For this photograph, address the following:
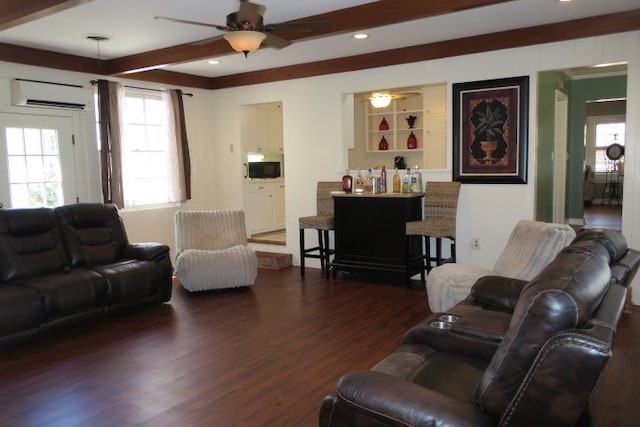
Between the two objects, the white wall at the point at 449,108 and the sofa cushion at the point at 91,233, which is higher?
the white wall at the point at 449,108

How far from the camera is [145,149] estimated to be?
668 cm

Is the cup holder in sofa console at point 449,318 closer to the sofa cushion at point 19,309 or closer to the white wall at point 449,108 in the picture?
the white wall at point 449,108

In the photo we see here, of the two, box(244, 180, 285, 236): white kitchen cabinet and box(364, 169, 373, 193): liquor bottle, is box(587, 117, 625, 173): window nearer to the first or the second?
box(244, 180, 285, 236): white kitchen cabinet

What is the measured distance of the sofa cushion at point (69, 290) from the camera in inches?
159

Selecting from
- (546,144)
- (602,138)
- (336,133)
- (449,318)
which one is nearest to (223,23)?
(336,133)

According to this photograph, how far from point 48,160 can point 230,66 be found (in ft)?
8.01

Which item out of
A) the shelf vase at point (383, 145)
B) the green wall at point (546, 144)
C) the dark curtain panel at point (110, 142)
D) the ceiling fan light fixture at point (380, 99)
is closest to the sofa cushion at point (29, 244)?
the dark curtain panel at point (110, 142)

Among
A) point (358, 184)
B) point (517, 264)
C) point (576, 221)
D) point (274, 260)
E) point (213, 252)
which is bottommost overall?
point (274, 260)

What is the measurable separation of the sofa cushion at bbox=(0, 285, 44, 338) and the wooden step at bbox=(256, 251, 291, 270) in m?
3.14

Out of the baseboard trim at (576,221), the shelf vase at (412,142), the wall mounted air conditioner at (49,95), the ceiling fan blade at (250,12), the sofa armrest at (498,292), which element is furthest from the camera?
the baseboard trim at (576,221)

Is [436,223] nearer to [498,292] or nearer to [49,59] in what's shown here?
[498,292]

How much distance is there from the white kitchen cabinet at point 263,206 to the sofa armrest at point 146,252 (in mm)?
2603

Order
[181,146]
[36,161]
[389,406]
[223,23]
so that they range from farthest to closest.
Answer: [181,146]
[36,161]
[223,23]
[389,406]

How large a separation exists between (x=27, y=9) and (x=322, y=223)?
3528mm
